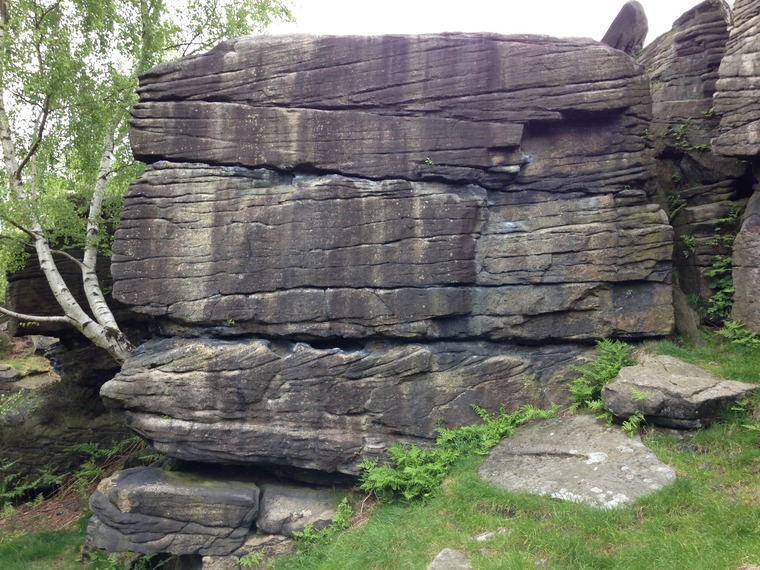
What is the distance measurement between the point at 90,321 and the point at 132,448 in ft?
11.9

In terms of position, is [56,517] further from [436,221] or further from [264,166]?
[436,221]

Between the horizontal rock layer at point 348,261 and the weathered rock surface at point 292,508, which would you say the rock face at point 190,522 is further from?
the horizontal rock layer at point 348,261

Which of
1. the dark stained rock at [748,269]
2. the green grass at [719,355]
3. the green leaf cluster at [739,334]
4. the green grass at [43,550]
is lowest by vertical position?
the green grass at [43,550]

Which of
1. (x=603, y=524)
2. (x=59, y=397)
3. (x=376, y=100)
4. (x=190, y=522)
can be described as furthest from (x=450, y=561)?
(x=59, y=397)

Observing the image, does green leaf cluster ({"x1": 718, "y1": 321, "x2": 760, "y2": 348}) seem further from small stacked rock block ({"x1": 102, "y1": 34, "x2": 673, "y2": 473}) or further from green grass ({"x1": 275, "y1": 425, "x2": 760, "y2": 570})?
green grass ({"x1": 275, "y1": 425, "x2": 760, "y2": 570})

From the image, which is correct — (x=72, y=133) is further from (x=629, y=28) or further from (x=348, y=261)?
(x=629, y=28)

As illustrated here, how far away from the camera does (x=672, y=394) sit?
26.4 ft

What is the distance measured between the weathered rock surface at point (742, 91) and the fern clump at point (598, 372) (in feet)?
13.7

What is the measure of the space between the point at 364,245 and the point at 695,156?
7.88 m

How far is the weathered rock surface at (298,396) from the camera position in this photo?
9.29m

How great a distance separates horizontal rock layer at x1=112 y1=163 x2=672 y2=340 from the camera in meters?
9.57

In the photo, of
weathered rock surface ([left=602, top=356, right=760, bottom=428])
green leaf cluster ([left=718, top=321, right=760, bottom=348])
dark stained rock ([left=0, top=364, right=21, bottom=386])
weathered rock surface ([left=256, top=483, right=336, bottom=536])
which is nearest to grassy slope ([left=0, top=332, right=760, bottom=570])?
weathered rock surface ([left=602, top=356, right=760, bottom=428])

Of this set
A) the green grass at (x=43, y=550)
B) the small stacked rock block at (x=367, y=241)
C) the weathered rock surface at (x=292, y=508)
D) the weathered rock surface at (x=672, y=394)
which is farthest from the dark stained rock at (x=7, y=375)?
the weathered rock surface at (x=672, y=394)

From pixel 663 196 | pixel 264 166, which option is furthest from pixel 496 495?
pixel 663 196
